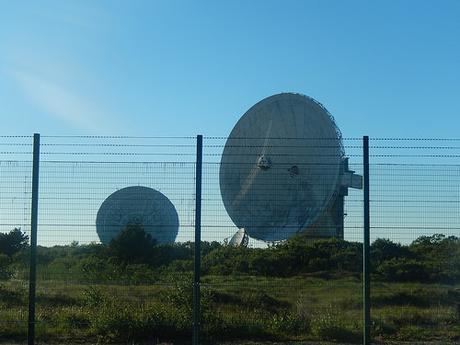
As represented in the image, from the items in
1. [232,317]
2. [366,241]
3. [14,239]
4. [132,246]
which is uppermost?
[366,241]

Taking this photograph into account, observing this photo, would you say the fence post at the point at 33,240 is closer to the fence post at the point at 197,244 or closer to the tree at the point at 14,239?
the tree at the point at 14,239

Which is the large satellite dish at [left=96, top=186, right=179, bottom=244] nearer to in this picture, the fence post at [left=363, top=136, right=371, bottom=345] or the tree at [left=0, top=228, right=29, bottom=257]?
the tree at [left=0, top=228, right=29, bottom=257]

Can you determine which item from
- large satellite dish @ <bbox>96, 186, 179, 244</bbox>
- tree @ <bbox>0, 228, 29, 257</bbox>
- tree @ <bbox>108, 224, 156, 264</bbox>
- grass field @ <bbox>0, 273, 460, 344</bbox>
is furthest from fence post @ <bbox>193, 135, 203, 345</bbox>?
tree @ <bbox>0, 228, 29, 257</bbox>

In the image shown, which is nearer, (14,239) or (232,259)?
(232,259)

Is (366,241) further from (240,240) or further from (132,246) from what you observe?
(132,246)

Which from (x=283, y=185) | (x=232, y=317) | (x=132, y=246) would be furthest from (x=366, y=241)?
(x=132, y=246)

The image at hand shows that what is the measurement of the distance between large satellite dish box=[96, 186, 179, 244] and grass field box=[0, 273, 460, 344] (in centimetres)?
108

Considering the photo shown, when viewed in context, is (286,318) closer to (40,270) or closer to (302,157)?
(302,157)

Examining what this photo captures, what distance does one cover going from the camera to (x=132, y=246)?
49.3 ft

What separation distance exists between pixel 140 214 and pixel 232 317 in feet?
8.04

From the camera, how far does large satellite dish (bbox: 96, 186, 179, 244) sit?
10.9 m

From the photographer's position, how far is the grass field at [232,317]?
1127 centimetres

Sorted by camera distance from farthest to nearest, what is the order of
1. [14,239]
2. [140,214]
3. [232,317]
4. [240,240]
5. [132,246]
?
[132,246]
[14,239]
[240,240]
[140,214]
[232,317]

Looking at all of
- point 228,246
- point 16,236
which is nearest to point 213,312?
point 228,246
